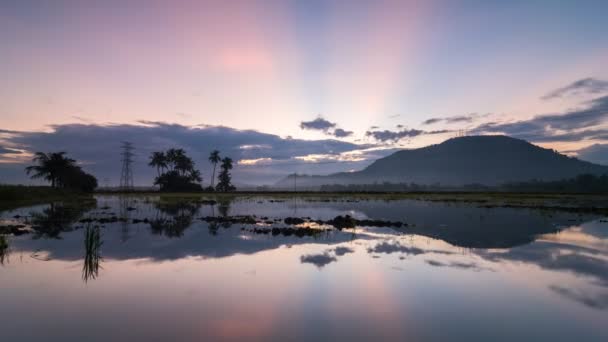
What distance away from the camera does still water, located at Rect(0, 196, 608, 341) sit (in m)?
9.01

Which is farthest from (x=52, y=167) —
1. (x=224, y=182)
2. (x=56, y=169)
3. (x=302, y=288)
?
(x=302, y=288)

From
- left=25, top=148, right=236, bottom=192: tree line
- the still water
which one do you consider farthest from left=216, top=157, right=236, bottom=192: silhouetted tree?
the still water

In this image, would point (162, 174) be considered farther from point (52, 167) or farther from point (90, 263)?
point (90, 263)

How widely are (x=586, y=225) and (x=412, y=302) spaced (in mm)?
31220

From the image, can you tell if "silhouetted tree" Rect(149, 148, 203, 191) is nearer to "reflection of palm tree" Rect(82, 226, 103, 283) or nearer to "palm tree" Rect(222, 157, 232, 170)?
"palm tree" Rect(222, 157, 232, 170)

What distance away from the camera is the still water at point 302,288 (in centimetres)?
901

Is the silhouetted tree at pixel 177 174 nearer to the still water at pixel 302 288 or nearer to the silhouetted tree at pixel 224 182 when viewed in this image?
the silhouetted tree at pixel 224 182

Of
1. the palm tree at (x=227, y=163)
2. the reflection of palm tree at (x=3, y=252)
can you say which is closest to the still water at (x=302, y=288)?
the reflection of palm tree at (x=3, y=252)

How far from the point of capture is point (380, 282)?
13.6m

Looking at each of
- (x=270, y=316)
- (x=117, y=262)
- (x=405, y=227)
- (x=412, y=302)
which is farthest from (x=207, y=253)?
(x=405, y=227)

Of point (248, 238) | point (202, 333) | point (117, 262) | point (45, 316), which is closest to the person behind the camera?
point (202, 333)

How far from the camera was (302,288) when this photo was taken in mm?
12680

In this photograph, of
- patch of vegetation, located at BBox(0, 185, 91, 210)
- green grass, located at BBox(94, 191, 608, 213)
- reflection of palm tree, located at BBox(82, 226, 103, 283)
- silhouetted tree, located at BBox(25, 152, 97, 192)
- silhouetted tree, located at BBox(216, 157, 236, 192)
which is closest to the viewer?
reflection of palm tree, located at BBox(82, 226, 103, 283)

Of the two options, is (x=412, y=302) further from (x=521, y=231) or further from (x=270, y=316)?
(x=521, y=231)
